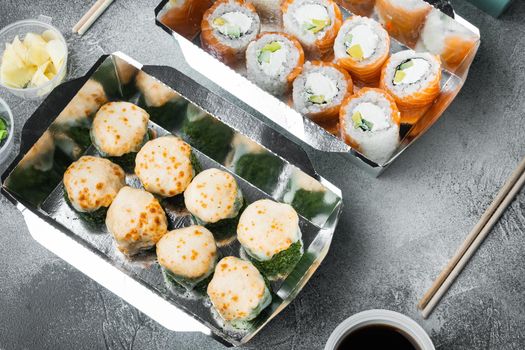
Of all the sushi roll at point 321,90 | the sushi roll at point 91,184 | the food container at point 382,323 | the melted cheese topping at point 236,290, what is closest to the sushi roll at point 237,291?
the melted cheese topping at point 236,290

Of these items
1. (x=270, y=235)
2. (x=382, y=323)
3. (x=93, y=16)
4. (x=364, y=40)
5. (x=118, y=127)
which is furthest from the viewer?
(x=93, y=16)

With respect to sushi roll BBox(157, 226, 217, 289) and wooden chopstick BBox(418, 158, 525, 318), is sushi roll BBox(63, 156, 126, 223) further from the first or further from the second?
wooden chopstick BBox(418, 158, 525, 318)

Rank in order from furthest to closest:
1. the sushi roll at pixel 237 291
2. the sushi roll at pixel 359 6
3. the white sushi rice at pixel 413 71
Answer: the sushi roll at pixel 359 6, the white sushi rice at pixel 413 71, the sushi roll at pixel 237 291

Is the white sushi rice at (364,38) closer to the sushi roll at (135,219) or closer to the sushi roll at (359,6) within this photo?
the sushi roll at (359,6)

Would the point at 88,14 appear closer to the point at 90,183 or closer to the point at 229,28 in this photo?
the point at 229,28

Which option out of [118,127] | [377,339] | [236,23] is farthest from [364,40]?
[377,339]
